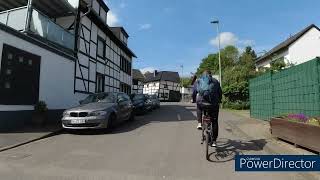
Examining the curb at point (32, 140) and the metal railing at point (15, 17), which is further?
the metal railing at point (15, 17)

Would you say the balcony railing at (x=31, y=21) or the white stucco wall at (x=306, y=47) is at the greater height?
the white stucco wall at (x=306, y=47)

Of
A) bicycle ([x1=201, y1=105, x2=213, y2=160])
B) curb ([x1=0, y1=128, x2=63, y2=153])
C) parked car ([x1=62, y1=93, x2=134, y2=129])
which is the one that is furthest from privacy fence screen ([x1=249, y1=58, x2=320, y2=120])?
curb ([x1=0, y1=128, x2=63, y2=153])

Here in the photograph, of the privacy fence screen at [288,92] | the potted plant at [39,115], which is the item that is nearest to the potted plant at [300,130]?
the privacy fence screen at [288,92]

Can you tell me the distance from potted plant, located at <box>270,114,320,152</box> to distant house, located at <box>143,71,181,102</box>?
7037 centimetres

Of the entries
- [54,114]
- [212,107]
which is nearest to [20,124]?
[54,114]

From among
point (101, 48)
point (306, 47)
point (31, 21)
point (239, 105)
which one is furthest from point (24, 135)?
point (306, 47)

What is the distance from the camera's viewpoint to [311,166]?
6.59 m

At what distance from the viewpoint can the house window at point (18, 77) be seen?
1280 cm

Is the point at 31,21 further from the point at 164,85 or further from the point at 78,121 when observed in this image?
the point at 164,85

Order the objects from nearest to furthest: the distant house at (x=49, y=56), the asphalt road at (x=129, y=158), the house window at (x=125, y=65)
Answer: the asphalt road at (x=129, y=158) < the distant house at (x=49, y=56) < the house window at (x=125, y=65)

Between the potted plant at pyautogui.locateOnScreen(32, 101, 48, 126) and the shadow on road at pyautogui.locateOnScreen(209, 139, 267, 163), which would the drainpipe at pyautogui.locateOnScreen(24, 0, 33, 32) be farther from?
the shadow on road at pyautogui.locateOnScreen(209, 139, 267, 163)

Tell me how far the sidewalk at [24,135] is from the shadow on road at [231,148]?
5.57 meters

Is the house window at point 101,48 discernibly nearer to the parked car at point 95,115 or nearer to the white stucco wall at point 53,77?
the white stucco wall at point 53,77

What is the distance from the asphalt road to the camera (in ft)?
22.1
